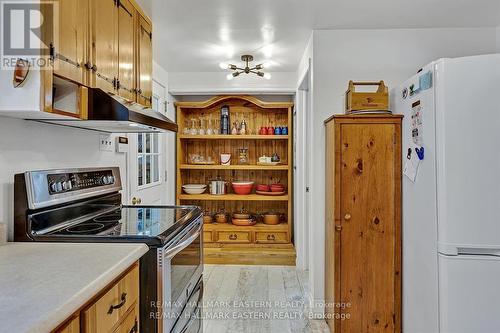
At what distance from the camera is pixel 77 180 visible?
1899 millimetres

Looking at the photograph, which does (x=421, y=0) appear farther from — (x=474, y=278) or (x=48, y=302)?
(x=48, y=302)

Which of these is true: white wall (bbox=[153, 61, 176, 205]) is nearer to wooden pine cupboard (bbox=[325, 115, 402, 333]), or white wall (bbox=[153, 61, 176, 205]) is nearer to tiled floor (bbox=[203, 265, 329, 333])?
tiled floor (bbox=[203, 265, 329, 333])

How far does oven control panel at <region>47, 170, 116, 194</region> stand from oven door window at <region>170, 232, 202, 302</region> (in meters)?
0.67

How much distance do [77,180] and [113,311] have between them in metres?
0.96

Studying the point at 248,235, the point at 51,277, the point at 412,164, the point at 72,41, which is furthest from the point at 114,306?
the point at 248,235

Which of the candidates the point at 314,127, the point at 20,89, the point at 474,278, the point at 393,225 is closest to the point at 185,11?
the point at 314,127

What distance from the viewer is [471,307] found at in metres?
1.84

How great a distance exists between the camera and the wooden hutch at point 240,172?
14.0 feet

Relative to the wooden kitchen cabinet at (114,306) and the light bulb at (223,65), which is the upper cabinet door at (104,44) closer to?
the wooden kitchen cabinet at (114,306)

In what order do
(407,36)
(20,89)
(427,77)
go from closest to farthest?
(20,89), (427,77), (407,36)

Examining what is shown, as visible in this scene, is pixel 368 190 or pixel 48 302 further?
pixel 368 190

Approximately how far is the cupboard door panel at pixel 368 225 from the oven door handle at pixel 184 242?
1007 mm

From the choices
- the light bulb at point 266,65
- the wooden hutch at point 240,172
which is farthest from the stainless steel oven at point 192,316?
the light bulb at point 266,65

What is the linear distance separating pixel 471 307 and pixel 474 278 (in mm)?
156
